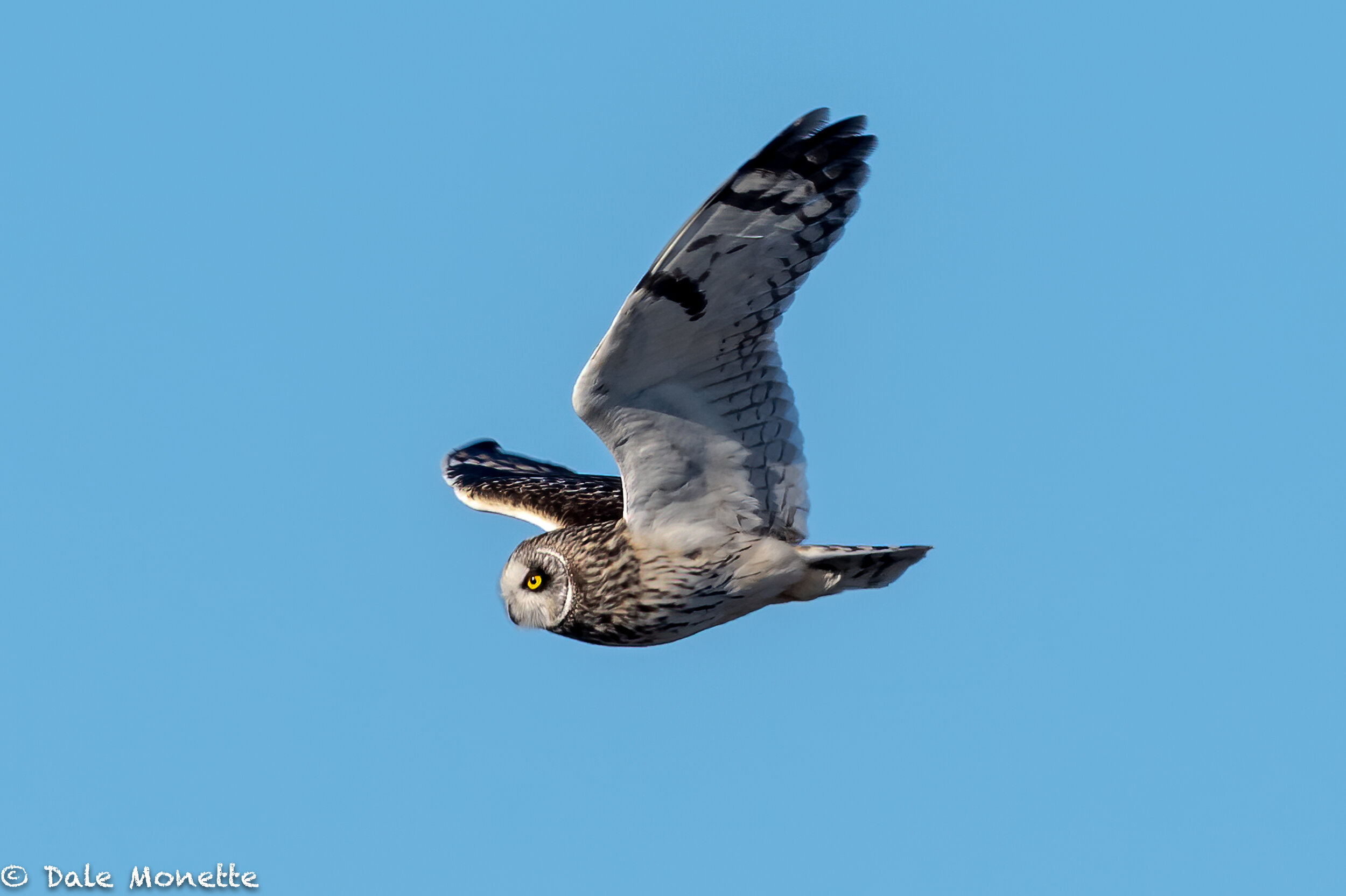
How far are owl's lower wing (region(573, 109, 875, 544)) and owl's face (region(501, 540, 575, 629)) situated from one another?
0.45 m

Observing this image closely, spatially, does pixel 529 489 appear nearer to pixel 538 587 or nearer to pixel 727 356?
pixel 538 587

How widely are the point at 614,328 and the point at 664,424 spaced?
75cm

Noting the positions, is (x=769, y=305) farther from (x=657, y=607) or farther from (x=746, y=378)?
(x=657, y=607)

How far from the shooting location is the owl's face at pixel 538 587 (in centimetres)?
770

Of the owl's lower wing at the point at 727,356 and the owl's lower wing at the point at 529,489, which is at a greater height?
the owl's lower wing at the point at 529,489

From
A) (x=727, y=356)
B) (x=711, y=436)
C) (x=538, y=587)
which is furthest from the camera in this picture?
(x=538, y=587)

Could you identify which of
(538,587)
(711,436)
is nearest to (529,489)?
(538,587)

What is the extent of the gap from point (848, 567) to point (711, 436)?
987 millimetres

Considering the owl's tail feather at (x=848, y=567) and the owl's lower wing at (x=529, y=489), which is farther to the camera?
the owl's lower wing at (x=529, y=489)

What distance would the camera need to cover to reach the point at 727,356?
7082 millimetres

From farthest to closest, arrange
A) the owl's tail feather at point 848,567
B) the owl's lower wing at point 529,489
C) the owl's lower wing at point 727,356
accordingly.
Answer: the owl's lower wing at point 529,489
the owl's tail feather at point 848,567
the owl's lower wing at point 727,356

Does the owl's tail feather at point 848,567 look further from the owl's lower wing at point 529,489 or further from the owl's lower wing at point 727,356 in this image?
the owl's lower wing at point 529,489

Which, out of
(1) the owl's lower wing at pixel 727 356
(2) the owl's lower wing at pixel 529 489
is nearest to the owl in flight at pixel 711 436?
(1) the owl's lower wing at pixel 727 356

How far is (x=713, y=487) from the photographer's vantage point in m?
7.60
